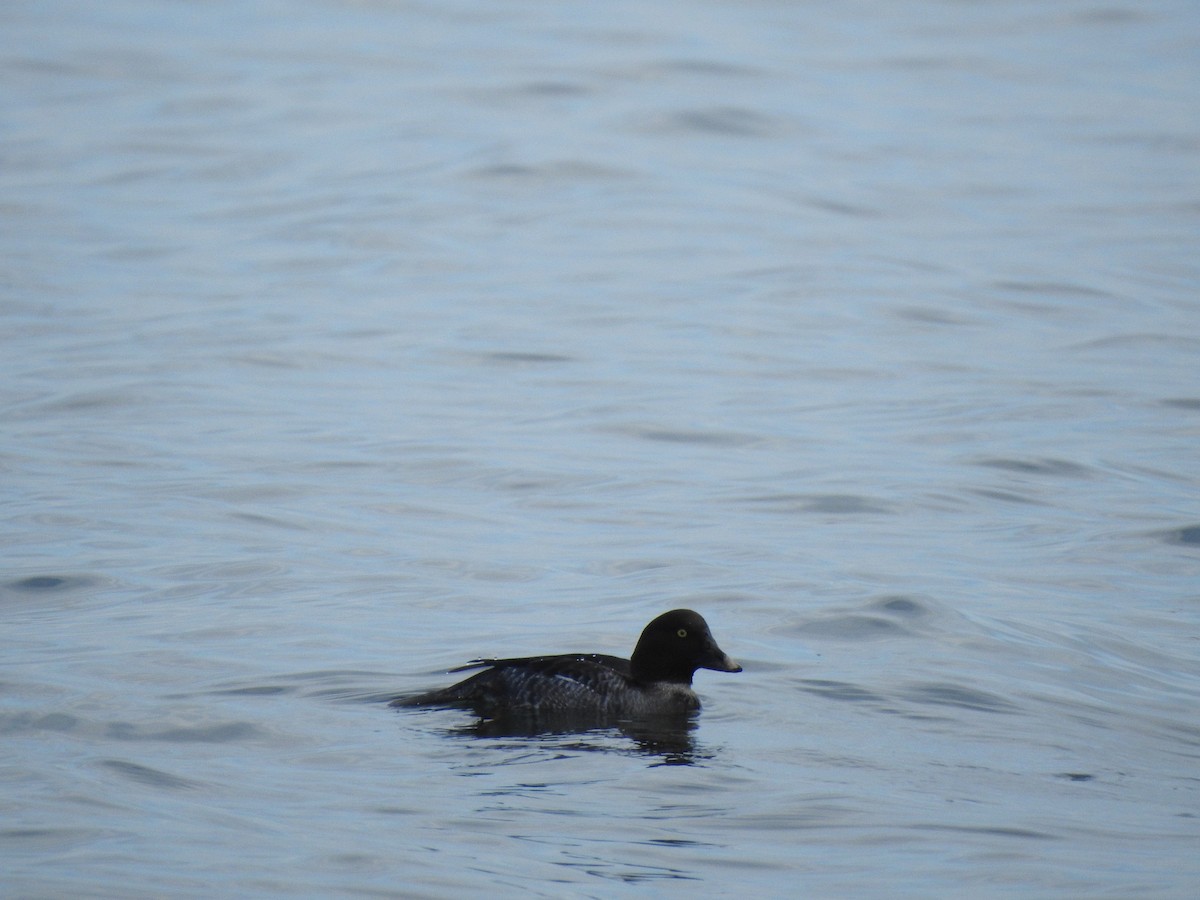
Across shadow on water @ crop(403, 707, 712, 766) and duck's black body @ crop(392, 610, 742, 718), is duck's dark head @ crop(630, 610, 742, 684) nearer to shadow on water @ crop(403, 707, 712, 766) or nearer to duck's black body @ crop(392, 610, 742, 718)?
duck's black body @ crop(392, 610, 742, 718)

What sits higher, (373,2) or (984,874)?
(373,2)

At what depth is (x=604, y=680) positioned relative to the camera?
9.35 meters

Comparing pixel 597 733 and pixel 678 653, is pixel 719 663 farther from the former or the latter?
pixel 597 733

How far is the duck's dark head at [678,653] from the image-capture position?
952cm

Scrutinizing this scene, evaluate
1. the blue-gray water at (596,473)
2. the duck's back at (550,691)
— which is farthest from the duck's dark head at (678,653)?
the blue-gray water at (596,473)

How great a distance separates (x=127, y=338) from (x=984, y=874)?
15.2m

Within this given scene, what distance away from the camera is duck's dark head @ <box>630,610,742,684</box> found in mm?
9523

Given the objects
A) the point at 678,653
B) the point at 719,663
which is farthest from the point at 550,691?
the point at 719,663

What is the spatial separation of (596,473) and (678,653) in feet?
20.1

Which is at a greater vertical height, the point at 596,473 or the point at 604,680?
the point at 604,680

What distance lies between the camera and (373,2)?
47.5 metres

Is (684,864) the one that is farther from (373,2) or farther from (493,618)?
(373,2)

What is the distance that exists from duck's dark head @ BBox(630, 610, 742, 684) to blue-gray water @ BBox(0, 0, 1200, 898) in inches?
16.6

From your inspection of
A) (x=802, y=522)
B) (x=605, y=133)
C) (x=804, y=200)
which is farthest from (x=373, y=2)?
(x=802, y=522)
